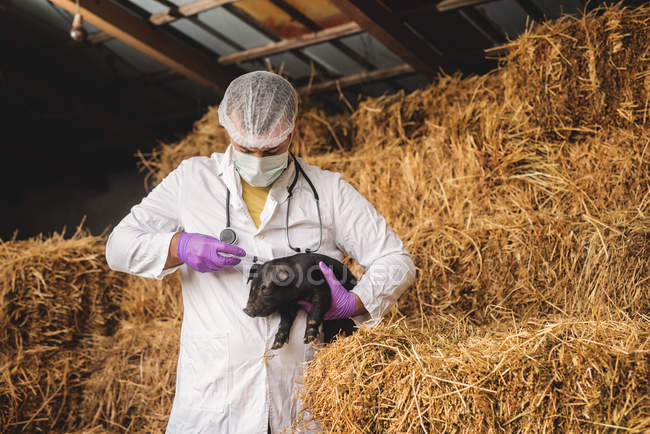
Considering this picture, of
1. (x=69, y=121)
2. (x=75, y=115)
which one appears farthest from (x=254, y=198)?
(x=69, y=121)

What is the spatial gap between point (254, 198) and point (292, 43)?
9.94 ft

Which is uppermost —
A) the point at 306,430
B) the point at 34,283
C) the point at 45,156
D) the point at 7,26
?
the point at 7,26

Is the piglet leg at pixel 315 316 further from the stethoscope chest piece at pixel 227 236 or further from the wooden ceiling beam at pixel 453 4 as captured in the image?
the wooden ceiling beam at pixel 453 4

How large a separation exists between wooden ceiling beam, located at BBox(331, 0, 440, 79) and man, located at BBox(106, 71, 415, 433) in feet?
6.58

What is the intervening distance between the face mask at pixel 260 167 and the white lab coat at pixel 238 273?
40mm

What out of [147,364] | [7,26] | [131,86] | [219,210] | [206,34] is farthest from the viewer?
[131,86]

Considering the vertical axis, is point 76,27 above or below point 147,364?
above

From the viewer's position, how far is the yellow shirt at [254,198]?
220 centimetres

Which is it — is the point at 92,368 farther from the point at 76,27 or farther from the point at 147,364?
the point at 76,27

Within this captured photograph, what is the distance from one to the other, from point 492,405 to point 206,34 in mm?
4441

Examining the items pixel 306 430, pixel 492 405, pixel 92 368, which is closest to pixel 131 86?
pixel 92 368

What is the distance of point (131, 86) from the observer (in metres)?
6.36

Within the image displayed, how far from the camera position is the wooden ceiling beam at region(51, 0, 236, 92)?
178 inches

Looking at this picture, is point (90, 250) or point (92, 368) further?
point (90, 250)
